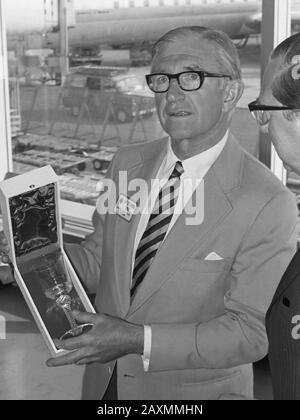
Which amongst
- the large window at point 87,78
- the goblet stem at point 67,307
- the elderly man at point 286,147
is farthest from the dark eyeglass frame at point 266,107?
the large window at point 87,78

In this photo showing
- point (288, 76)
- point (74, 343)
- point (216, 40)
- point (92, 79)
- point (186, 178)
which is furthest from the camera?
point (92, 79)

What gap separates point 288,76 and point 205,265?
0.58 meters

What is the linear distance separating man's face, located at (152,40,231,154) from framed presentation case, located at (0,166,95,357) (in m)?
0.34

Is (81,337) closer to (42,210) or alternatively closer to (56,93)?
(42,210)

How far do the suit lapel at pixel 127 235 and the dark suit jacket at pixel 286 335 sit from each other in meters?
0.52

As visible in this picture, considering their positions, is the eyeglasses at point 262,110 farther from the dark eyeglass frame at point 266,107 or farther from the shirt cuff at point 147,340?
the shirt cuff at point 147,340

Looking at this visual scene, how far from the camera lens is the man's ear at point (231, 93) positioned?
1.80 m

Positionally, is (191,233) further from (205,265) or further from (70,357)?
(70,357)

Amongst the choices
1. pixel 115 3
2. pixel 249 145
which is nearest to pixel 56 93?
pixel 115 3

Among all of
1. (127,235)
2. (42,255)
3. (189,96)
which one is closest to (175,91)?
(189,96)

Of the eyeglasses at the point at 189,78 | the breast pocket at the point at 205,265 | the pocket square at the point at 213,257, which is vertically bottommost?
the breast pocket at the point at 205,265

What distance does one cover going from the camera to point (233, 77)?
1.79 meters

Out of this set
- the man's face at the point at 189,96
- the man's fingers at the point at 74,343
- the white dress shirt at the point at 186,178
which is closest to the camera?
the man's fingers at the point at 74,343

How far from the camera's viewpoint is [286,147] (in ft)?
4.67
